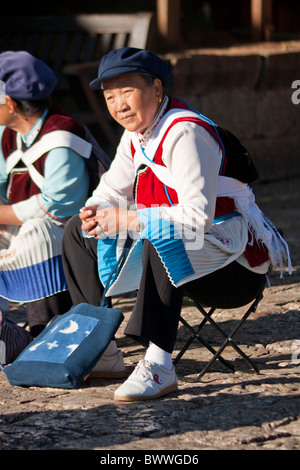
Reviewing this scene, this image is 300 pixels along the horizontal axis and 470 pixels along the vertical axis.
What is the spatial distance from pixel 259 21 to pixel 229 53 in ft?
3.70

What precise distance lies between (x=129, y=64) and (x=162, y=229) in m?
0.67

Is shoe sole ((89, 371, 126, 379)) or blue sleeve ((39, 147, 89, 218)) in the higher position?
blue sleeve ((39, 147, 89, 218))

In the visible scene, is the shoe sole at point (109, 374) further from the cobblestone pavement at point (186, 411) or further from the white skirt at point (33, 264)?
the white skirt at point (33, 264)

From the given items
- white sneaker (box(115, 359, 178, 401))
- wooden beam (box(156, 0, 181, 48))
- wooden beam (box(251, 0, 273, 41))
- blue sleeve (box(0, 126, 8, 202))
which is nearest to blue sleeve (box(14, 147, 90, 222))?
blue sleeve (box(0, 126, 8, 202))

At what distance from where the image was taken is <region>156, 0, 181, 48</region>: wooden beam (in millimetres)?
8906

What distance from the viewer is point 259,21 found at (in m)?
9.97

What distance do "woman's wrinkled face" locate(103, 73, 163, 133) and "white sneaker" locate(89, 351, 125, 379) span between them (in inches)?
37.6

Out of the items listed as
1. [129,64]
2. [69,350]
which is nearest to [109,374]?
[69,350]

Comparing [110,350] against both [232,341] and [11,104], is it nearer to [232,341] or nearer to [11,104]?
[232,341]

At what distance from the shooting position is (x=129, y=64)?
10.7ft

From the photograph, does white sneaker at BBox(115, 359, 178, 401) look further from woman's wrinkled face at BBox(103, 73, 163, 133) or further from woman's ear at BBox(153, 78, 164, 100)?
woman's ear at BBox(153, 78, 164, 100)

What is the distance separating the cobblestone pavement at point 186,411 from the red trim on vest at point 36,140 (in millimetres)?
952
